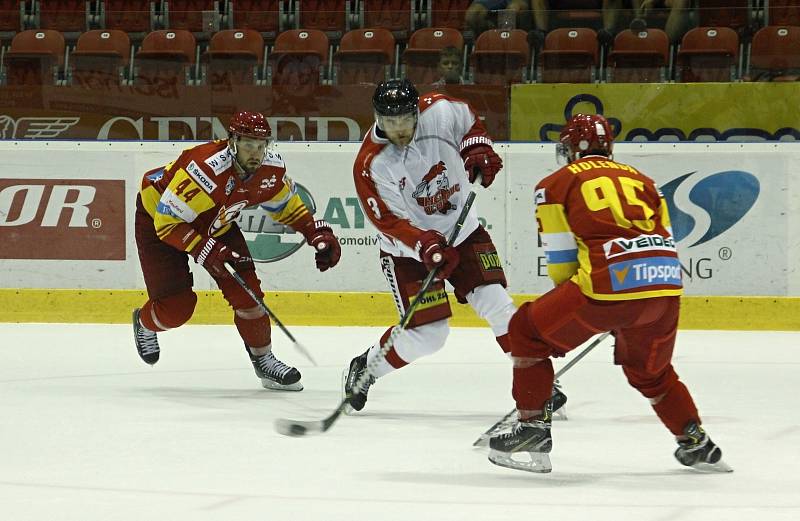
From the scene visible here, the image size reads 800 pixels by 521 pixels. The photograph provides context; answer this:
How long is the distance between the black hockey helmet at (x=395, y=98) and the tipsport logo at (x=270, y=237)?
9.41 feet

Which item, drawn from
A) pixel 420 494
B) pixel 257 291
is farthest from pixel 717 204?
pixel 420 494

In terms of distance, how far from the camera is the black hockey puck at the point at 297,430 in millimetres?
3660

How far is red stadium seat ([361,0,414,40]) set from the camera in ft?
23.4

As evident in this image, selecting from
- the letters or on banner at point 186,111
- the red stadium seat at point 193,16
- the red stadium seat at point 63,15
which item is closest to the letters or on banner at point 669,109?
the letters or on banner at point 186,111

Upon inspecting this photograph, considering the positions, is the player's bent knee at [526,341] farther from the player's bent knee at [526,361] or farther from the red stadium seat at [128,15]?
the red stadium seat at [128,15]

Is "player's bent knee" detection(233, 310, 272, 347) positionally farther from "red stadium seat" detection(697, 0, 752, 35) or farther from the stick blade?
"red stadium seat" detection(697, 0, 752, 35)

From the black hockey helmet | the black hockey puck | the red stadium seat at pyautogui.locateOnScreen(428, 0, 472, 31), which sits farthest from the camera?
the red stadium seat at pyautogui.locateOnScreen(428, 0, 472, 31)

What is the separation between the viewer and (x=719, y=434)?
3.74 metres

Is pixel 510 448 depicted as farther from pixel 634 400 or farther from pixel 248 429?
pixel 634 400

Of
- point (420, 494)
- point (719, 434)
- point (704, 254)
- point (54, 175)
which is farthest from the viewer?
point (54, 175)

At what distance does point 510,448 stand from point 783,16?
4432 millimetres

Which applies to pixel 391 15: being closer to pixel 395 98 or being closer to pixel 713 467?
pixel 395 98

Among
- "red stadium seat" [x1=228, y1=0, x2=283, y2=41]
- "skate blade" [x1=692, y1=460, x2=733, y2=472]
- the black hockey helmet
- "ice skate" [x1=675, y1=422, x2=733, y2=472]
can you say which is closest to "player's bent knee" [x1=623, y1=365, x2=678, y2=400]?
"ice skate" [x1=675, y1=422, x2=733, y2=472]

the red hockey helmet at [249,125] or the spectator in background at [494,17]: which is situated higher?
the spectator in background at [494,17]
